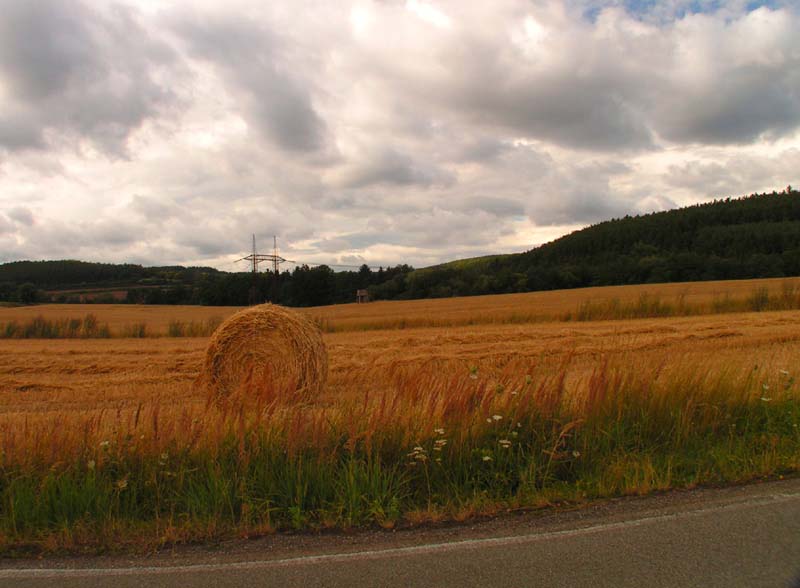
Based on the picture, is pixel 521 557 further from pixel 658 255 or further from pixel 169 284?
pixel 169 284

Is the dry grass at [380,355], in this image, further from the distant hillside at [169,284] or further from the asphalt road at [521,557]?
the distant hillside at [169,284]

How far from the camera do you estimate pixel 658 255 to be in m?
83.0

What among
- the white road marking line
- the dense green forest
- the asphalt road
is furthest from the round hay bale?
the dense green forest

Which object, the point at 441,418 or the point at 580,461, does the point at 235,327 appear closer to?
the point at 441,418

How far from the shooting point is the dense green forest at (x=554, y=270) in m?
73.5

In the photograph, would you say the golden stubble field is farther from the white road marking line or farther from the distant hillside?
the distant hillside

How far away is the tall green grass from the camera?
482 cm

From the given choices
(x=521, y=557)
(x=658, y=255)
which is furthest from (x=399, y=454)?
(x=658, y=255)

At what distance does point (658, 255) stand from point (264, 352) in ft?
264

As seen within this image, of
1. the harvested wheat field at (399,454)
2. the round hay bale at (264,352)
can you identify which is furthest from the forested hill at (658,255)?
the harvested wheat field at (399,454)

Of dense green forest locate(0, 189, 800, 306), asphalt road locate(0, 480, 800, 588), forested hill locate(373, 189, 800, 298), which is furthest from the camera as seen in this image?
dense green forest locate(0, 189, 800, 306)

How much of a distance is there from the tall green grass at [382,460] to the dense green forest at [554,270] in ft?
179

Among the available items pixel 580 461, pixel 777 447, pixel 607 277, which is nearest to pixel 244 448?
pixel 580 461

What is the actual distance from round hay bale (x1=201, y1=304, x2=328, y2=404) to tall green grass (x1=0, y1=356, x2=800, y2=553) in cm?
577
